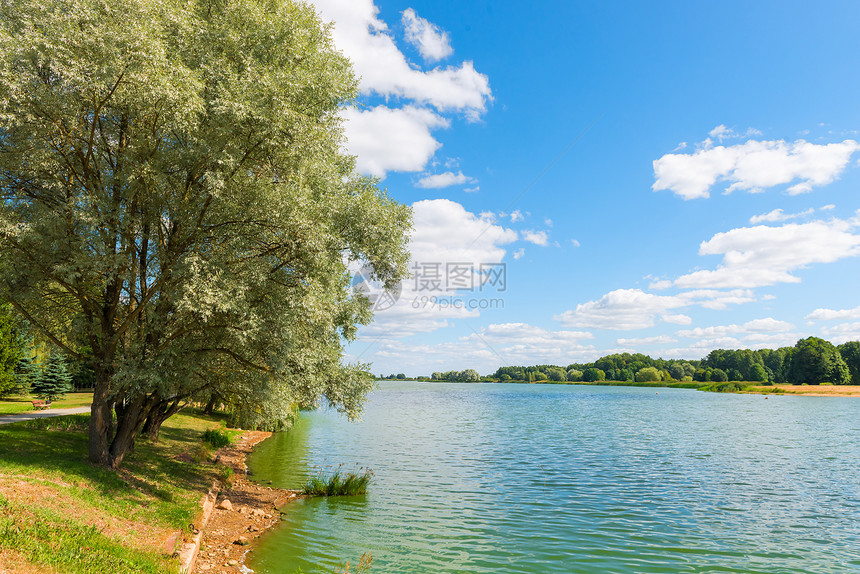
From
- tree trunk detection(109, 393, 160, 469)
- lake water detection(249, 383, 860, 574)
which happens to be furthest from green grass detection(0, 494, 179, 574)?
tree trunk detection(109, 393, 160, 469)

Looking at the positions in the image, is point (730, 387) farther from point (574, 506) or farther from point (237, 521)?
point (237, 521)

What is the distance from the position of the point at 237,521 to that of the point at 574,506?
54.3 ft

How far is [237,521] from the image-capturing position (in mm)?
20078

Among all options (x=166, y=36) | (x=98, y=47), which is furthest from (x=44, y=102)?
(x=166, y=36)

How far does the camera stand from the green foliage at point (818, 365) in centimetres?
15662

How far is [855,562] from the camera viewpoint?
1764cm

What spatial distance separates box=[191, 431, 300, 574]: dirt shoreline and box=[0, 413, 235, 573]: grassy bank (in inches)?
43.8

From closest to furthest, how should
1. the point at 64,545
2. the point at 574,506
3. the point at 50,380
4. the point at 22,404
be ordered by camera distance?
the point at 64,545 < the point at 574,506 < the point at 22,404 < the point at 50,380

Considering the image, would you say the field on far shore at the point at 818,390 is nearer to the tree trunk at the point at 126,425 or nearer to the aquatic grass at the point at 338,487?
the aquatic grass at the point at 338,487

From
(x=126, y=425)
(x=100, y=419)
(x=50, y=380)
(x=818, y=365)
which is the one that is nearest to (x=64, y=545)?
(x=100, y=419)

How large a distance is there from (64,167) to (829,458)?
177 ft

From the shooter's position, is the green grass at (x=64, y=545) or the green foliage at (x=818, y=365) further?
the green foliage at (x=818, y=365)

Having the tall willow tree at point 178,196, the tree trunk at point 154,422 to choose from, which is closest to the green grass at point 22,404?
the tree trunk at point 154,422

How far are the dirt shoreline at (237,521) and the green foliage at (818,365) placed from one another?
191065 millimetres
